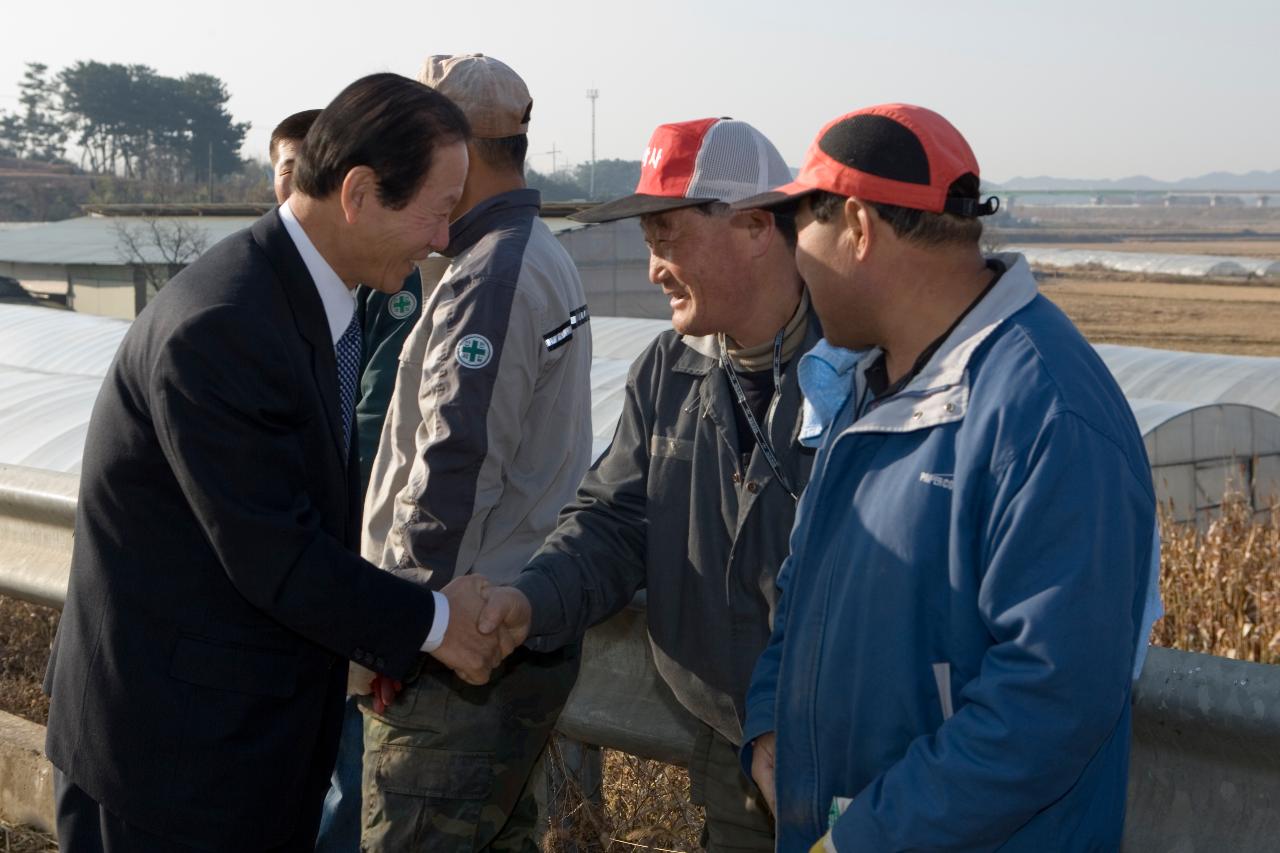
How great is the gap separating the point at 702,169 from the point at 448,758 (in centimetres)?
129

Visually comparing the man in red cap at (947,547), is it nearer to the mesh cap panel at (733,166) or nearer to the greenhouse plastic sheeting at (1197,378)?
the mesh cap panel at (733,166)

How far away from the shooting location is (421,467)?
2.84 metres

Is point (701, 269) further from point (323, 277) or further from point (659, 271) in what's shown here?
point (323, 277)

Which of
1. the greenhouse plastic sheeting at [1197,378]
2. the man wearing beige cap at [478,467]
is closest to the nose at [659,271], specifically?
the man wearing beige cap at [478,467]

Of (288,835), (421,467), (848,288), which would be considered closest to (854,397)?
(848,288)

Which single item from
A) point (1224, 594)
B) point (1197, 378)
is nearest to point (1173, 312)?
point (1197, 378)

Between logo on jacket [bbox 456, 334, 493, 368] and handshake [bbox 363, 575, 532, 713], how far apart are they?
0.43 metres

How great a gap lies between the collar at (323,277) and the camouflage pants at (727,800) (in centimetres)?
111

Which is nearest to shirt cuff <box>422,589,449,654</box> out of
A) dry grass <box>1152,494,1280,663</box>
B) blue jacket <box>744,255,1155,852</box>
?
blue jacket <box>744,255,1155,852</box>

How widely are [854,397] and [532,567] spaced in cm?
86

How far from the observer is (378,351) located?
3.36 m

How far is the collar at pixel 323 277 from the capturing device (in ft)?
8.59

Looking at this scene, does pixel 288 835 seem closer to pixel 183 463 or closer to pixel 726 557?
pixel 183 463

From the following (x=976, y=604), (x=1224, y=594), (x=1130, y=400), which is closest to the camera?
(x=976, y=604)
